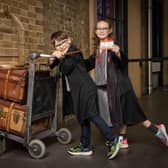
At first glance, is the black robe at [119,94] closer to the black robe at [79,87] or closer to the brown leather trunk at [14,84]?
the black robe at [79,87]

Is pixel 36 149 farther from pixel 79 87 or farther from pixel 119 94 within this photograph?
pixel 119 94

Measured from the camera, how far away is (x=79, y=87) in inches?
137

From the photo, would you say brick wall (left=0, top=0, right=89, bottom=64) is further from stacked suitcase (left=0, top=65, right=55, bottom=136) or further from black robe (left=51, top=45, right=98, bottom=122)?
black robe (left=51, top=45, right=98, bottom=122)

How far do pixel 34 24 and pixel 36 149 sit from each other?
1880mm

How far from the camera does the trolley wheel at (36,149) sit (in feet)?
11.4

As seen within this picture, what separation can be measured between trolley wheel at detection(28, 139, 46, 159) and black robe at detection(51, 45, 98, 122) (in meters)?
0.44

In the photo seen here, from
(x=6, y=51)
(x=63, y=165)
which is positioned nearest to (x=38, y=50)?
(x=6, y=51)

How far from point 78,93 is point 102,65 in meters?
0.39

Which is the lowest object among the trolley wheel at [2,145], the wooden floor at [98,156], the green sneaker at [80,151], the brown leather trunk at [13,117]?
the wooden floor at [98,156]

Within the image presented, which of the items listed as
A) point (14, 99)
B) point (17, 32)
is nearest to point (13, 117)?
point (14, 99)

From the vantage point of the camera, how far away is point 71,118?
17.6 ft

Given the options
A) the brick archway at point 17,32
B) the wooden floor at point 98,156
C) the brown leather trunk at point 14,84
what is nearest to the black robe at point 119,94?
the wooden floor at point 98,156

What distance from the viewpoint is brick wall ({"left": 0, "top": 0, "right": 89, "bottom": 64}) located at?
4203mm

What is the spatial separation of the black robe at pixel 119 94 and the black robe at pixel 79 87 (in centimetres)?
21
